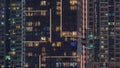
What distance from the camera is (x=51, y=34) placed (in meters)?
177

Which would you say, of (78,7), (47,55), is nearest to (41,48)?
(47,55)

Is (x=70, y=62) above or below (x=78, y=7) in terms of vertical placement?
below

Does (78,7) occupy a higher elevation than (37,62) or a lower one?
higher

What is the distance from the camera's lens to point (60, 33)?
177500 millimetres

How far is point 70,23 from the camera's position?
17875cm

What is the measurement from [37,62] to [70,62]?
7886 millimetres

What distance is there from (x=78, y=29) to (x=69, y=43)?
4014 millimetres

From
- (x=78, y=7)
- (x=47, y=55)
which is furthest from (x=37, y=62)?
(x=78, y=7)

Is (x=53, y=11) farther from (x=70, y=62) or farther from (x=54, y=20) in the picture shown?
(x=70, y=62)

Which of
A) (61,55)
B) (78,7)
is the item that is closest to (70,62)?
(61,55)

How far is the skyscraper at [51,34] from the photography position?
577ft

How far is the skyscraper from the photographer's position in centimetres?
17600

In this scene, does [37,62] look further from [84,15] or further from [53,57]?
[84,15]

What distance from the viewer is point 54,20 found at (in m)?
177
